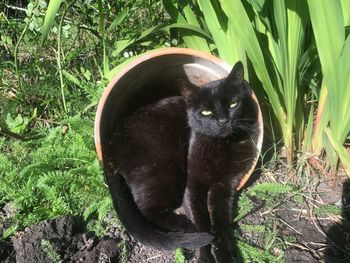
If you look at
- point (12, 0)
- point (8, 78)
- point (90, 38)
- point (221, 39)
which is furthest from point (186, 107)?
point (12, 0)

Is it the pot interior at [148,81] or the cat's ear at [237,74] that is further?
the pot interior at [148,81]

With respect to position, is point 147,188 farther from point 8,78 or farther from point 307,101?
point 8,78

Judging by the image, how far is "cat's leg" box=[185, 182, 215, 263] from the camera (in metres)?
1.41

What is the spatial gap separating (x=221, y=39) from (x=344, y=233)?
2.69 ft

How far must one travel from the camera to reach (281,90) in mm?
1488

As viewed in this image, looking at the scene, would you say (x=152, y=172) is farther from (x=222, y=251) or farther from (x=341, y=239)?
(x=341, y=239)

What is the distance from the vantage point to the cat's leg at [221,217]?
1.37 m

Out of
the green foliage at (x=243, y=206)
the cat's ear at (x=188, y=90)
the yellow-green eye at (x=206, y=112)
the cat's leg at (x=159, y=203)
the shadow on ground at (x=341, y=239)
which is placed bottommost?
the shadow on ground at (x=341, y=239)

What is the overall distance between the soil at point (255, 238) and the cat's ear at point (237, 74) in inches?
18.6

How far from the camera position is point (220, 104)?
1453 mm

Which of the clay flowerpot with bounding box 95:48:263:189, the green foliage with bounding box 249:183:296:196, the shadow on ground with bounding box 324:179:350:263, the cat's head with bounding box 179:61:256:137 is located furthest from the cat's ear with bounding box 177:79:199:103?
the shadow on ground with bounding box 324:179:350:263

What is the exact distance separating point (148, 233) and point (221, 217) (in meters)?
0.27

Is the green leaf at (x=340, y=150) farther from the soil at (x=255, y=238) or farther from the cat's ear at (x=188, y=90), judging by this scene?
the cat's ear at (x=188, y=90)

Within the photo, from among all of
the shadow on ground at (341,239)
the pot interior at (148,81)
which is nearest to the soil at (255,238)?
the shadow on ground at (341,239)
